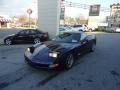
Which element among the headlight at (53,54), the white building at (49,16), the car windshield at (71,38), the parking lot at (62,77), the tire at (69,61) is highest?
the white building at (49,16)

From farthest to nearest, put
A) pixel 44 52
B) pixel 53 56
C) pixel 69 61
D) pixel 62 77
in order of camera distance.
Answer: pixel 69 61, pixel 44 52, pixel 53 56, pixel 62 77

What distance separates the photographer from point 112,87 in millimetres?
4332

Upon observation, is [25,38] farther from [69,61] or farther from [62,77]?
[62,77]

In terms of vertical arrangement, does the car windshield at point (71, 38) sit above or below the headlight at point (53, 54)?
above

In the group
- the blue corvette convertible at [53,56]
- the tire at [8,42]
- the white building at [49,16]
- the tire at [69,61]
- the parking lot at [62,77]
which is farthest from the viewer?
the white building at [49,16]

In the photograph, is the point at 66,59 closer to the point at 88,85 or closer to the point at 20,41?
the point at 88,85

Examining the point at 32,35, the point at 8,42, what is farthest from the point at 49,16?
the point at 8,42

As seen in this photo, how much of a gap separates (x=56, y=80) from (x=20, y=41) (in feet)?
29.5

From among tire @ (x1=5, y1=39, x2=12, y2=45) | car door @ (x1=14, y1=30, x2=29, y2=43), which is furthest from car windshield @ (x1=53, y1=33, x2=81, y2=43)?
tire @ (x1=5, y1=39, x2=12, y2=45)

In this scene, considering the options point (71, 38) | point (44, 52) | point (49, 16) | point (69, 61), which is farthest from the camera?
point (49, 16)

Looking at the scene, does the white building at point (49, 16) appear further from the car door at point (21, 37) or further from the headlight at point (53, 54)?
the headlight at point (53, 54)

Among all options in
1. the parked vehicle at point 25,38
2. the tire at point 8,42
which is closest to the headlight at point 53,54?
the parked vehicle at point 25,38

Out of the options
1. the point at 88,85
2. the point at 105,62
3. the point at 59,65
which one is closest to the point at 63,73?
the point at 59,65

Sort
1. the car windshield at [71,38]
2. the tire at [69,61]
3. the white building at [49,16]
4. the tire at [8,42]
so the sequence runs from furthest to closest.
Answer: the white building at [49,16], the tire at [8,42], the car windshield at [71,38], the tire at [69,61]
